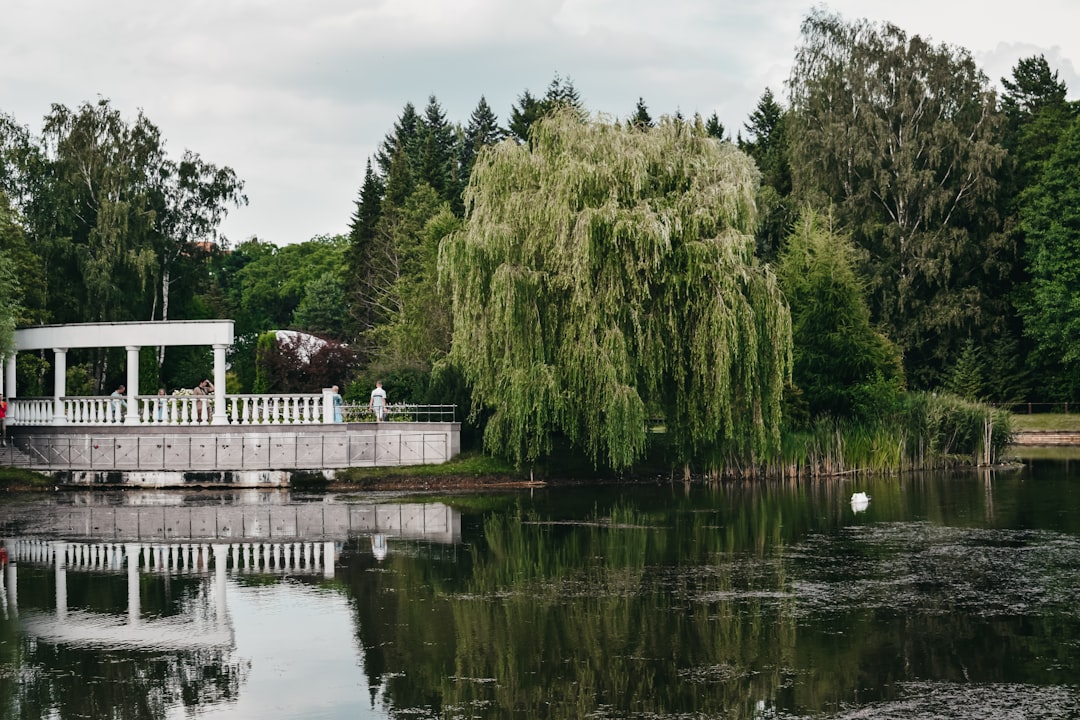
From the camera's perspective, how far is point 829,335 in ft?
124

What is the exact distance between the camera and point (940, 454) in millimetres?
36312

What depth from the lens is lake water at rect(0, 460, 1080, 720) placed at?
416 inches

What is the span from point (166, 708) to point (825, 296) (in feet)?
99.8

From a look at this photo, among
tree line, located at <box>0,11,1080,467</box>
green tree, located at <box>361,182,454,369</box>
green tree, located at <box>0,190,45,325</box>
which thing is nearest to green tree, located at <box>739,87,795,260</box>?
tree line, located at <box>0,11,1080,467</box>

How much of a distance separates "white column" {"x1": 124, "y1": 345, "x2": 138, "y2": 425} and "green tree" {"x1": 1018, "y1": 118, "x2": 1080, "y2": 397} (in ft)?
128

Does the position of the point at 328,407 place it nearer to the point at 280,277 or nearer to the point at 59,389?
the point at 59,389

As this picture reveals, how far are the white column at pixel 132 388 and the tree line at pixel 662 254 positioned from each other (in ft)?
11.1

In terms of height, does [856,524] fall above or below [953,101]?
below

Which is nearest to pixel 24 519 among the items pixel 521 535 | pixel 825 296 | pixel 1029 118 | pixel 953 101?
pixel 521 535

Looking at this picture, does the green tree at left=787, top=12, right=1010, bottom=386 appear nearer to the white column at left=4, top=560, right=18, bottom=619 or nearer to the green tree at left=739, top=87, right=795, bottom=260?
the green tree at left=739, top=87, right=795, bottom=260

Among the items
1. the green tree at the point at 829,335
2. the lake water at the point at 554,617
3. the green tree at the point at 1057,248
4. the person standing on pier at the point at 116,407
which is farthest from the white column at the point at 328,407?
the green tree at the point at 1057,248

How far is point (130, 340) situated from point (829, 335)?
66.4 feet

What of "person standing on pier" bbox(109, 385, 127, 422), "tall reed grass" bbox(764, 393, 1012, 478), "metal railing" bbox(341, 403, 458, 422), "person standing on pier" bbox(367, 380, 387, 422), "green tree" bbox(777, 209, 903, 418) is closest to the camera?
"person standing on pier" bbox(109, 385, 127, 422)

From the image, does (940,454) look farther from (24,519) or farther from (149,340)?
(24,519)
